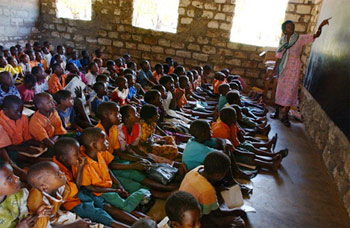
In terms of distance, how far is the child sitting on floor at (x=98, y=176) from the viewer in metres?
2.21

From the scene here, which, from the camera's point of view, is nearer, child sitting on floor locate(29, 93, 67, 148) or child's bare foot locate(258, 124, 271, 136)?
child sitting on floor locate(29, 93, 67, 148)

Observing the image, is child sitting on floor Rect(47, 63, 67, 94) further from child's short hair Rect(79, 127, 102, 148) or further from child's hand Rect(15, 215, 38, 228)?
child's hand Rect(15, 215, 38, 228)

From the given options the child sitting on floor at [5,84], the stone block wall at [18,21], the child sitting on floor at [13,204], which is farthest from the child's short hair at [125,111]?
the stone block wall at [18,21]

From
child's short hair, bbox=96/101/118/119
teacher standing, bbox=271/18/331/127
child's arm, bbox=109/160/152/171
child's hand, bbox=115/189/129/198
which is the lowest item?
child's hand, bbox=115/189/129/198

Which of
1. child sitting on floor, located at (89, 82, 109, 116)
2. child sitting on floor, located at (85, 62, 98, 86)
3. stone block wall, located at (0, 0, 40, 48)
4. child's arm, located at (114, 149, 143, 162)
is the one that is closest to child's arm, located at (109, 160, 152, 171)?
child's arm, located at (114, 149, 143, 162)

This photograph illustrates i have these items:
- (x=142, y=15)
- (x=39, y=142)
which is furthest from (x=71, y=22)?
(x=39, y=142)

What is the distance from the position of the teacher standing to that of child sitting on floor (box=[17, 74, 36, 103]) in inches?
163

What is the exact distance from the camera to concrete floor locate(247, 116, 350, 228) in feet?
8.32

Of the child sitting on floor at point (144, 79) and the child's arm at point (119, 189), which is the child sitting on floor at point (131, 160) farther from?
the child sitting on floor at point (144, 79)

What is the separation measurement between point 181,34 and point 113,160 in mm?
5900

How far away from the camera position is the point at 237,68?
7.70 meters

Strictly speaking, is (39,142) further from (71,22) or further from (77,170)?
(71,22)

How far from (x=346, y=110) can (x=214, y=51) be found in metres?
5.06

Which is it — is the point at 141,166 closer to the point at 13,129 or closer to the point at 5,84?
the point at 13,129
